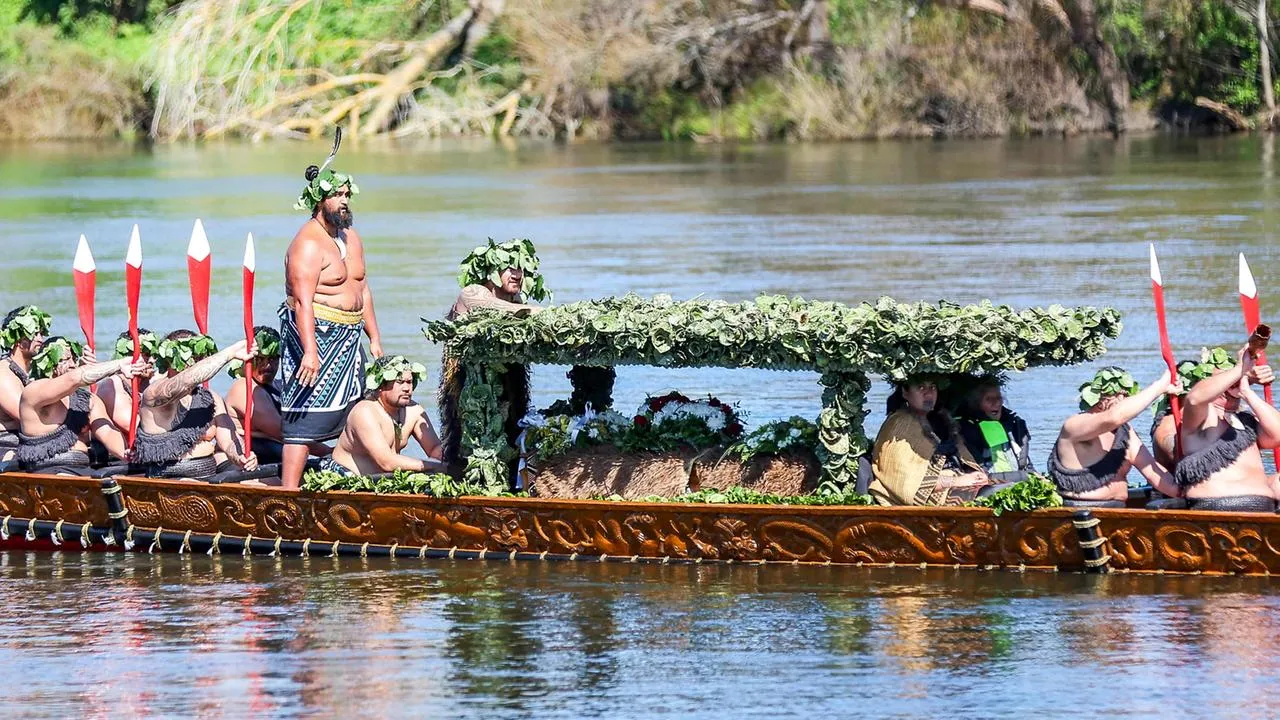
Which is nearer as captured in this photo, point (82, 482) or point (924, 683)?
point (924, 683)

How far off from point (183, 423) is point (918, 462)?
480cm

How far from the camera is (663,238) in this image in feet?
102

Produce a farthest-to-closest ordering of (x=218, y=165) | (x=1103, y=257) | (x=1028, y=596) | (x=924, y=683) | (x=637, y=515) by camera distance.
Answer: (x=218, y=165), (x=1103, y=257), (x=637, y=515), (x=1028, y=596), (x=924, y=683)

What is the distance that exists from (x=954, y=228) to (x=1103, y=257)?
463cm

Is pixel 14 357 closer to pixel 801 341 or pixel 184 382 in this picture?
pixel 184 382

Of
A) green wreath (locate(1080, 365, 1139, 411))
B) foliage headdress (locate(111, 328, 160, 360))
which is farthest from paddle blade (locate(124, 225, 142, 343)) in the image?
green wreath (locate(1080, 365, 1139, 411))

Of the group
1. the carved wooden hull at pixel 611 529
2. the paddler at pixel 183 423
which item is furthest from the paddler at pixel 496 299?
the paddler at pixel 183 423

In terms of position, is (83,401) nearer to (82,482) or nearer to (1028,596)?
(82,482)

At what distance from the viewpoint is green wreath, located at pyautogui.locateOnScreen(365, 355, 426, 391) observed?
1196 cm

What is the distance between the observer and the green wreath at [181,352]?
12789mm

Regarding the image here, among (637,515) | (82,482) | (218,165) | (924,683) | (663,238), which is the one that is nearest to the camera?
(924,683)

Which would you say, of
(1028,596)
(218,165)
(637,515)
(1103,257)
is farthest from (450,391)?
(218,165)

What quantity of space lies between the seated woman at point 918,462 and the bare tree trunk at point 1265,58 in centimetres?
A: 3590

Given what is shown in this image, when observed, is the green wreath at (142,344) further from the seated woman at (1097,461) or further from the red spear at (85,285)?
the seated woman at (1097,461)
